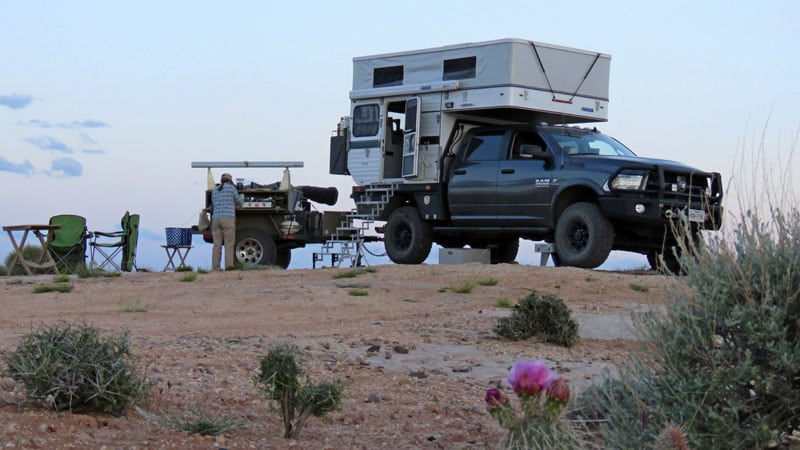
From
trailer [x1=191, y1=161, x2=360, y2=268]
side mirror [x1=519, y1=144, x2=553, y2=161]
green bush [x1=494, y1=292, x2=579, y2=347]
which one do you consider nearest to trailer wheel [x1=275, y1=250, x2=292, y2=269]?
trailer [x1=191, y1=161, x2=360, y2=268]

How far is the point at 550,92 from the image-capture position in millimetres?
17281

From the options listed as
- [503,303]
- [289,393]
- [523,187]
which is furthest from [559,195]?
[289,393]

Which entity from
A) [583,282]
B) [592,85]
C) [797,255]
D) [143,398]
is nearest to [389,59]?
[592,85]

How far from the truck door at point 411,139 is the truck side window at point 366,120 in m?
0.93

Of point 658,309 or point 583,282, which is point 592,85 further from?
point 658,309

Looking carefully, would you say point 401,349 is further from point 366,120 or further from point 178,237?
point 178,237

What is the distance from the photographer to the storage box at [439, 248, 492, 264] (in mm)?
17484

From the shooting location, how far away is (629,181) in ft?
48.6

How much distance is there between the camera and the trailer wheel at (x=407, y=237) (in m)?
17.9

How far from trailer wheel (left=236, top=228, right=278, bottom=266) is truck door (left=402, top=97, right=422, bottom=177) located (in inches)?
133

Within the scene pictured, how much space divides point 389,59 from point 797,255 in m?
14.7

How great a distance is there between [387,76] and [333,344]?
11.0 m

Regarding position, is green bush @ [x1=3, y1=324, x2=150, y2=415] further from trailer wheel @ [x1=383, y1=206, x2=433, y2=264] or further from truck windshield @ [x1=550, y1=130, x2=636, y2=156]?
trailer wheel @ [x1=383, y1=206, x2=433, y2=264]

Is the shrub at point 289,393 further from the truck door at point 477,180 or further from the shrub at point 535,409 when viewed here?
the truck door at point 477,180
